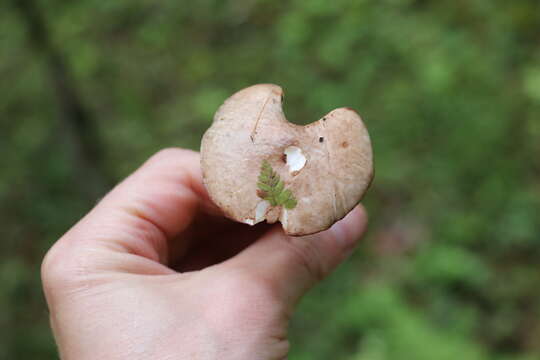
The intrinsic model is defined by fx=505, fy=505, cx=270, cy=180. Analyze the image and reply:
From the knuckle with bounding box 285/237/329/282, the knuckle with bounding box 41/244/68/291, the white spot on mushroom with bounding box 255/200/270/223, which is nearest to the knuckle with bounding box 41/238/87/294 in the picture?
the knuckle with bounding box 41/244/68/291

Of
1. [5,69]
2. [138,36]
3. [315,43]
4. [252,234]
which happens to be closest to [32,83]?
[5,69]

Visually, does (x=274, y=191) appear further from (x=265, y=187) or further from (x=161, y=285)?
(x=161, y=285)

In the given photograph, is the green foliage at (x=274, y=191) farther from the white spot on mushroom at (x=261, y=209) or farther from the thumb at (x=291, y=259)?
the thumb at (x=291, y=259)

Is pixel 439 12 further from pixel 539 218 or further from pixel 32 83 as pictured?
pixel 32 83

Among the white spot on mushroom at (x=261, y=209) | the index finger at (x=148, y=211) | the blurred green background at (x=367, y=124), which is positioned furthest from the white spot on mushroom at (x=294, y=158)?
the blurred green background at (x=367, y=124)

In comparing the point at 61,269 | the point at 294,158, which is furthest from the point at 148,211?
the point at 294,158
